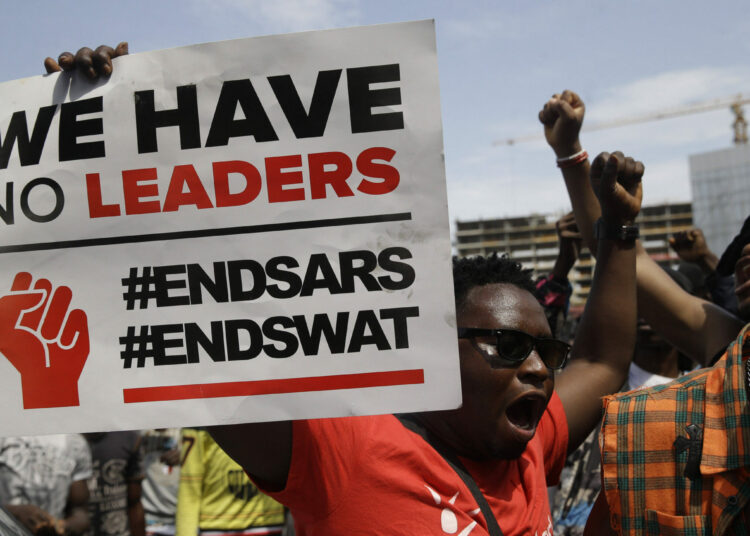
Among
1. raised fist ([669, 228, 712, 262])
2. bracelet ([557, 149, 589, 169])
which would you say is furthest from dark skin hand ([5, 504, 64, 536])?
raised fist ([669, 228, 712, 262])

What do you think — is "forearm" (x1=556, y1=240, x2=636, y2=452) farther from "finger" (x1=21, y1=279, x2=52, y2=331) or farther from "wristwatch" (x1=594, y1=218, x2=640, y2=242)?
"finger" (x1=21, y1=279, x2=52, y2=331)

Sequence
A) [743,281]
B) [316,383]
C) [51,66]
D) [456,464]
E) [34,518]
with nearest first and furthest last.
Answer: [316,383]
[51,66]
[456,464]
[743,281]
[34,518]

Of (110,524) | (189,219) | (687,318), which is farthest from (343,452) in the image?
(110,524)

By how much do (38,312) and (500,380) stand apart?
1.12 m

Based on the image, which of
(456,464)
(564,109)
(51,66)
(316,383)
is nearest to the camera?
(316,383)

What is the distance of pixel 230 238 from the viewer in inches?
60.4

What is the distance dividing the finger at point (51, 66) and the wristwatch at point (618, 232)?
1.56m

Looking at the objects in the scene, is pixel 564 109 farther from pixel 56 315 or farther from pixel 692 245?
pixel 692 245

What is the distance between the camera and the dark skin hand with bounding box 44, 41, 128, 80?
5.14 ft

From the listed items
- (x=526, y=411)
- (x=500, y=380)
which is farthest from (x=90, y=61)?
(x=526, y=411)

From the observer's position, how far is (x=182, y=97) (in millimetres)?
1561

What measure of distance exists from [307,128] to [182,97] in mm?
273

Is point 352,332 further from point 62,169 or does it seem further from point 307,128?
point 62,169

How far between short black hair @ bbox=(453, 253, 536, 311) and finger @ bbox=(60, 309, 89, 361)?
1.01m
